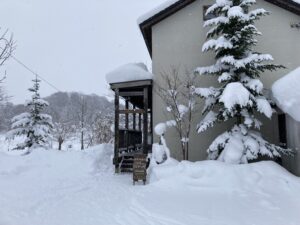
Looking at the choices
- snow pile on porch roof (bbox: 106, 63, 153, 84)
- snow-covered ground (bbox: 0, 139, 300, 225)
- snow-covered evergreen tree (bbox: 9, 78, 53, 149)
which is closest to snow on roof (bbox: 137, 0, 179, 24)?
snow pile on porch roof (bbox: 106, 63, 153, 84)

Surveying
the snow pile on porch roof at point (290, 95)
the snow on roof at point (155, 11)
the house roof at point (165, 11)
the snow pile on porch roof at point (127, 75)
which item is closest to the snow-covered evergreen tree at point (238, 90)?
Answer: the snow pile on porch roof at point (290, 95)

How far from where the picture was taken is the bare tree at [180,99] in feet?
39.0

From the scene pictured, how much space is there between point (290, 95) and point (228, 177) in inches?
120

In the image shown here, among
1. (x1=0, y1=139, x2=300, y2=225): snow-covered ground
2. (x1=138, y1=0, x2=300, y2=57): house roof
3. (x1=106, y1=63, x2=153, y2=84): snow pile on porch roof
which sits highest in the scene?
(x1=138, y1=0, x2=300, y2=57): house roof

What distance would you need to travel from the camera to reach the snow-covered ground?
576cm

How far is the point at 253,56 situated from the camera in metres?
10.2

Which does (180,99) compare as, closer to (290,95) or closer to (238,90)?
(238,90)

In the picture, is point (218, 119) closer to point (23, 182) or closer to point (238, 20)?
point (238, 20)

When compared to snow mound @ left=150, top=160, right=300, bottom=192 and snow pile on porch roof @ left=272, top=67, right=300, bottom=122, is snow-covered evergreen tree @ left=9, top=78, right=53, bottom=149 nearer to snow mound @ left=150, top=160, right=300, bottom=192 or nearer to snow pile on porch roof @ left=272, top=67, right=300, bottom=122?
snow mound @ left=150, top=160, right=300, bottom=192

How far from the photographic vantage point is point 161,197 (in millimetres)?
7469

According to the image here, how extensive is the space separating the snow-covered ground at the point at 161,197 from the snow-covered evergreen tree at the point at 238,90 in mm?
799

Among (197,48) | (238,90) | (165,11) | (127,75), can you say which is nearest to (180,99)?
(197,48)

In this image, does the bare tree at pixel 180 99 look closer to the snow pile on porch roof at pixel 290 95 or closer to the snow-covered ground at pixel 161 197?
the snow-covered ground at pixel 161 197

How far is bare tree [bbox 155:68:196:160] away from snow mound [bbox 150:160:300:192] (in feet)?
8.34
